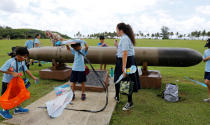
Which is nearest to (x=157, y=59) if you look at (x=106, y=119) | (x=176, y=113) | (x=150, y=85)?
(x=150, y=85)

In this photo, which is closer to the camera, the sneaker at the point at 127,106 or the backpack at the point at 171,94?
the sneaker at the point at 127,106

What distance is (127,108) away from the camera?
381 centimetres

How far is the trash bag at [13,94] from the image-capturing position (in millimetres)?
2930

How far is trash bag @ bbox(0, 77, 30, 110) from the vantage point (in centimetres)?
293

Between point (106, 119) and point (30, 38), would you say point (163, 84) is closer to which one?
point (106, 119)

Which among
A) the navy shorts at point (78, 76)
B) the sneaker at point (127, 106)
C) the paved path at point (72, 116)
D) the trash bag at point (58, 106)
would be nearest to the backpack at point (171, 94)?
the sneaker at point (127, 106)

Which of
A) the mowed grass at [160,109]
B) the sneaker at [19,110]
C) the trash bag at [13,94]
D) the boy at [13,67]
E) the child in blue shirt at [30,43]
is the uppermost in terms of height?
the child in blue shirt at [30,43]

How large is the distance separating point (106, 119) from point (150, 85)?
2754 mm

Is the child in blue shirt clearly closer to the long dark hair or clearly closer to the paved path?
the paved path

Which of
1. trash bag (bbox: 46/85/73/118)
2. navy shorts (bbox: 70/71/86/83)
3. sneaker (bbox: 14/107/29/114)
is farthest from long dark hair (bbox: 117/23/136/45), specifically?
sneaker (bbox: 14/107/29/114)

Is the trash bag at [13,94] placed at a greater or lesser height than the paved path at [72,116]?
greater

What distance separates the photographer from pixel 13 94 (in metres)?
3.10

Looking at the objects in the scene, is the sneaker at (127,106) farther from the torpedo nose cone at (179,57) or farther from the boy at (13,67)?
the boy at (13,67)

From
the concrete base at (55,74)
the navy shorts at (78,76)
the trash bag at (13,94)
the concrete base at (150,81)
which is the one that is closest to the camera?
the trash bag at (13,94)
